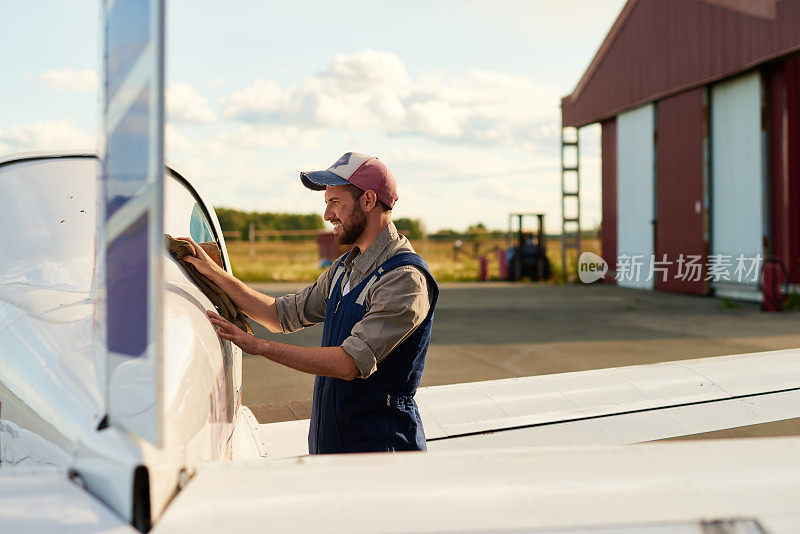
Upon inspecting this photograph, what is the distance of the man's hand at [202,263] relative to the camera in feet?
7.65

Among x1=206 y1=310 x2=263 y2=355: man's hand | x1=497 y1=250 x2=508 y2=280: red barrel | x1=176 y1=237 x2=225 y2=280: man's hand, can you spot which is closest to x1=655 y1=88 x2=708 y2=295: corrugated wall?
x1=497 y1=250 x2=508 y2=280: red barrel

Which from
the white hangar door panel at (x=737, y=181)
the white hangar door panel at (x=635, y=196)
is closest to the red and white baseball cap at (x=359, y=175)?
the white hangar door panel at (x=737, y=181)

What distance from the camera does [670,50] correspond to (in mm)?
16969

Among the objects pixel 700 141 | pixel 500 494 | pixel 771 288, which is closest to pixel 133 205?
pixel 500 494

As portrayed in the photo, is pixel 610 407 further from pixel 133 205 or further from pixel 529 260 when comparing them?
pixel 529 260

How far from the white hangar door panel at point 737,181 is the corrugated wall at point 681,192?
0.30 m

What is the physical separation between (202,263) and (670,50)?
17.1m

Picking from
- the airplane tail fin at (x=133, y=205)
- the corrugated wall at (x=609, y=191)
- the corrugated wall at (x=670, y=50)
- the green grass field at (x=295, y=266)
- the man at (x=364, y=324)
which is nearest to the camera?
the airplane tail fin at (x=133, y=205)

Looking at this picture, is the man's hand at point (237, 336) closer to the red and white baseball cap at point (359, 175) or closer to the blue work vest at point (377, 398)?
the blue work vest at point (377, 398)

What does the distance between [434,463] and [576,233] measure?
22.2m

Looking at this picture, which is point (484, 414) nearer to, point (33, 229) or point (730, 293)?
point (33, 229)

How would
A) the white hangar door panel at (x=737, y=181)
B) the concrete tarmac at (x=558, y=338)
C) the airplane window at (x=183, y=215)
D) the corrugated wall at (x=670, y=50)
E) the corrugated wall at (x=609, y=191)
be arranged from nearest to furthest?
the airplane window at (x=183, y=215)
the concrete tarmac at (x=558, y=338)
the corrugated wall at (x=670, y=50)
the white hangar door panel at (x=737, y=181)
the corrugated wall at (x=609, y=191)

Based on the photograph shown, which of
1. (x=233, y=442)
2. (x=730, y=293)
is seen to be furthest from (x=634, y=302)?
(x=233, y=442)

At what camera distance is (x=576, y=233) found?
22.5 meters
